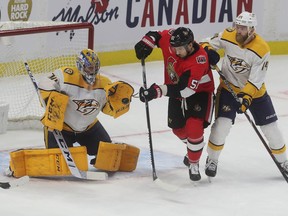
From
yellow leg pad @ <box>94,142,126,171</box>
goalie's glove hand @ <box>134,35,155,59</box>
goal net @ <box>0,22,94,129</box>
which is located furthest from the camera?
goal net @ <box>0,22,94,129</box>

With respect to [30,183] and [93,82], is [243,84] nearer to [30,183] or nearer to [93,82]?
[93,82]

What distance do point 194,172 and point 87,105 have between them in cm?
68

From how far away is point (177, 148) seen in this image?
19.4 feet

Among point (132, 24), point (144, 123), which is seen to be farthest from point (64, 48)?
point (132, 24)

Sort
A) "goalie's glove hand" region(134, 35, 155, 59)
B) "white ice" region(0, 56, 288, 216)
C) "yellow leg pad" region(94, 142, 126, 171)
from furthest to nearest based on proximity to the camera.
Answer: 1. "goalie's glove hand" region(134, 35, 155, 59)
2. "yellow leg pad" region(94, 142, 126, 171)
3. "white ice" region(0, 56, 288, 216)

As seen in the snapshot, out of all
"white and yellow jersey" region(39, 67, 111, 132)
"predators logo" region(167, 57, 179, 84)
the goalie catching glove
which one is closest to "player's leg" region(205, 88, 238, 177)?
"predators logo" region(167, 57, 179, 84)

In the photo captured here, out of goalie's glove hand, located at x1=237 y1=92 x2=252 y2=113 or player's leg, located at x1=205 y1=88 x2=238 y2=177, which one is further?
player's leg, located at x1=205 y1=88 x2=238 y2=177

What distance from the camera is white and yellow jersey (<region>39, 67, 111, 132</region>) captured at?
16.1 ft

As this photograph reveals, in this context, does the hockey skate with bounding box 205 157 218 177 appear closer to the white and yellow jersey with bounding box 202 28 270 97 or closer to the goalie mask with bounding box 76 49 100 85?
the white and yellow jersey with bounding box 202 28 270 97

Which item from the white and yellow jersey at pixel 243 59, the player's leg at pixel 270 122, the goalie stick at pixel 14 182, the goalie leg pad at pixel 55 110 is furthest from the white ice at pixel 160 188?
the white and yellow jersey at pixel 243 59

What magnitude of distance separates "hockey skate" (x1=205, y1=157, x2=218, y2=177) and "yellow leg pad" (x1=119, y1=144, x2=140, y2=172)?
15.8 inches

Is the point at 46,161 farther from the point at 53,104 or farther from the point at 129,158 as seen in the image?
the point at 129,158

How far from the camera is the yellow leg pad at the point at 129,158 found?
518 centimetres

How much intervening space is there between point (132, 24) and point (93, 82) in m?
3.20
